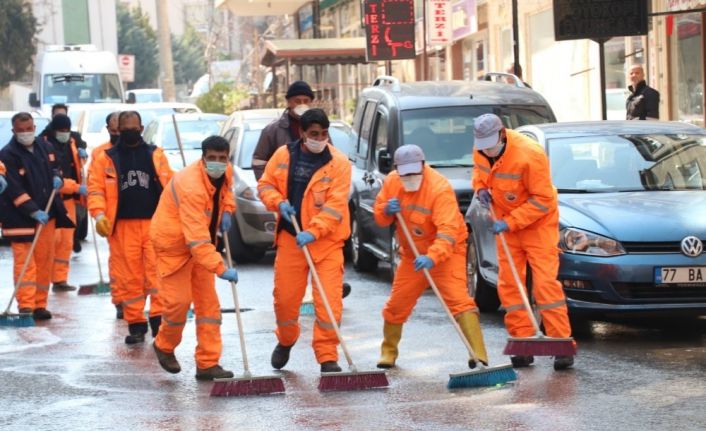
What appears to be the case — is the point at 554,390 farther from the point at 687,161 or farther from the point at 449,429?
the point at 687,161

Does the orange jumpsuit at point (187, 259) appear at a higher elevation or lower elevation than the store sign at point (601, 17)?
lower

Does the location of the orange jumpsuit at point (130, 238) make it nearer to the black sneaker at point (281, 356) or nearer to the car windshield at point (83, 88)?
the black sneaker at point (281, 356)

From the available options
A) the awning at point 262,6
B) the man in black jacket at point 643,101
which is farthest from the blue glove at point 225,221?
the awning at point 262,6

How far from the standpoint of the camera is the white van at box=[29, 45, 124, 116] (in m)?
37.5

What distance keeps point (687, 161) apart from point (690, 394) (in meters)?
3.33

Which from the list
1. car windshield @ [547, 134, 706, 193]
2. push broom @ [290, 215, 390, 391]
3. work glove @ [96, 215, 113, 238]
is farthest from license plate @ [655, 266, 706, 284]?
work glove @ [96, 215, 113, 238]

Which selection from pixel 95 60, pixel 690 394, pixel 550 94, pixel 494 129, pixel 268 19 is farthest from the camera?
pixel 268 19

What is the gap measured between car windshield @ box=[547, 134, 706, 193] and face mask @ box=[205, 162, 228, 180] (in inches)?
114

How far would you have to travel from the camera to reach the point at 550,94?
93.6ft

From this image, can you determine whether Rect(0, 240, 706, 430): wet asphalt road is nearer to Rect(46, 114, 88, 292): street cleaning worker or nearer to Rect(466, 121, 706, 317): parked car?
Rect(466, 121, 706, 317): parked car

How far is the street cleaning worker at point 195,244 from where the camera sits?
8734mm

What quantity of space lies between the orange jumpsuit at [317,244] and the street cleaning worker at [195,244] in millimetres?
343

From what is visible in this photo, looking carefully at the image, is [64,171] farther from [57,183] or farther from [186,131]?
[186,131]

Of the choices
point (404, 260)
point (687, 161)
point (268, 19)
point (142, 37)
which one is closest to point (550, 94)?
point (687, 161)
